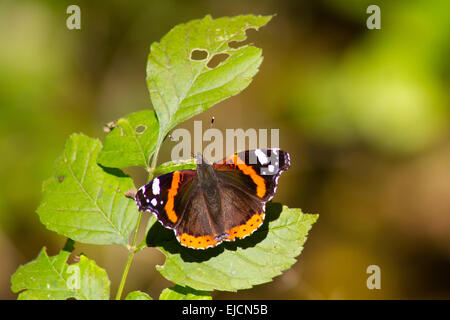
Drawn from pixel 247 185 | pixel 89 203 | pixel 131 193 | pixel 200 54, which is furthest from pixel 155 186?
pixel 200 54

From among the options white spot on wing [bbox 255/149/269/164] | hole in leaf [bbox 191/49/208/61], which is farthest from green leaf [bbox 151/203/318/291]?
hole in leaf [bbox 191/49/208/61]

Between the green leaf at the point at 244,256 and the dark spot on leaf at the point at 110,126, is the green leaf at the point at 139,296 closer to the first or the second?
the green leaf at the point at 244,256

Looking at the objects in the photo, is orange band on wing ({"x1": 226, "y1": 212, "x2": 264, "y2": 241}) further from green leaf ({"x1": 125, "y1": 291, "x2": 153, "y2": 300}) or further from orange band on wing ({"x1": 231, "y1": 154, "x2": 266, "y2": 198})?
green leaf ({"x1": 125, "y1": 291, "x2": 153, "y2": 300})

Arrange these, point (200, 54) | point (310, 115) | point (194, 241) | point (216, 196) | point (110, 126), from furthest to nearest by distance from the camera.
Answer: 1. point (310, 115)
2. point (200, 54)
3. point (216, 196)
4. point (110, 126)
5. point (194, 241)

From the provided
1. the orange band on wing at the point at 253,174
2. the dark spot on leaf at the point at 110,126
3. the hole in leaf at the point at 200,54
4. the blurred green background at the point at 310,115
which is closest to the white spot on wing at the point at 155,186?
the dark spot on leaf at the point at 110,126

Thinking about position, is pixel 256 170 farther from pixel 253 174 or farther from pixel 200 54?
pixel 200 54

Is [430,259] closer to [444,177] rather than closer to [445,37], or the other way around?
[444,177]
